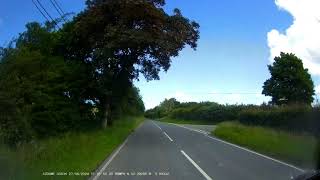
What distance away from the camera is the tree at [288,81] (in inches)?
3314

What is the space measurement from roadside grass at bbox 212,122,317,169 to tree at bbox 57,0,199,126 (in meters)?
7.37

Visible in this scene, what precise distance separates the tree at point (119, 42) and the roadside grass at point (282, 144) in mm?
7373

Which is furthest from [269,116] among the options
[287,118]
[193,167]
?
[193,167]

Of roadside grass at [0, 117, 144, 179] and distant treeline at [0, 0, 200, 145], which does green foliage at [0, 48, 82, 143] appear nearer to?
distant treeline at [0, 0, 200, 145]

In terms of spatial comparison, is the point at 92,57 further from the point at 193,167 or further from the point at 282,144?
the point at 193,167

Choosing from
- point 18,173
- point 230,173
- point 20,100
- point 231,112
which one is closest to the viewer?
point 18,173

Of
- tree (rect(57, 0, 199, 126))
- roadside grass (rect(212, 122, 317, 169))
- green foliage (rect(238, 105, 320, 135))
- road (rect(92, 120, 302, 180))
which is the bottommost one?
road (rect(92, 120, 302, 180))

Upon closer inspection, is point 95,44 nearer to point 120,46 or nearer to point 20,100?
point 120,46

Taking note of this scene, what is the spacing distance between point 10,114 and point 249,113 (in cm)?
3430

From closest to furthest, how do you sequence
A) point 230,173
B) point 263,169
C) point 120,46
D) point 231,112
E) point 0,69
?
point 230,173 → point 263,169 → point 0,69 → point 120,46 → point 231,112

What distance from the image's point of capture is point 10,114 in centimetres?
2583

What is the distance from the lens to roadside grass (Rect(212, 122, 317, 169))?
18.7 m

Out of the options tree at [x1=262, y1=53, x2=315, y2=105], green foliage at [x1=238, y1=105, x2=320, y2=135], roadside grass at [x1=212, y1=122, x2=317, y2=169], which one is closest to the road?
roadside grass at [x1=212, y1=122, x2=317, y2=169]

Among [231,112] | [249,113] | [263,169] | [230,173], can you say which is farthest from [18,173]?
[231,112]
